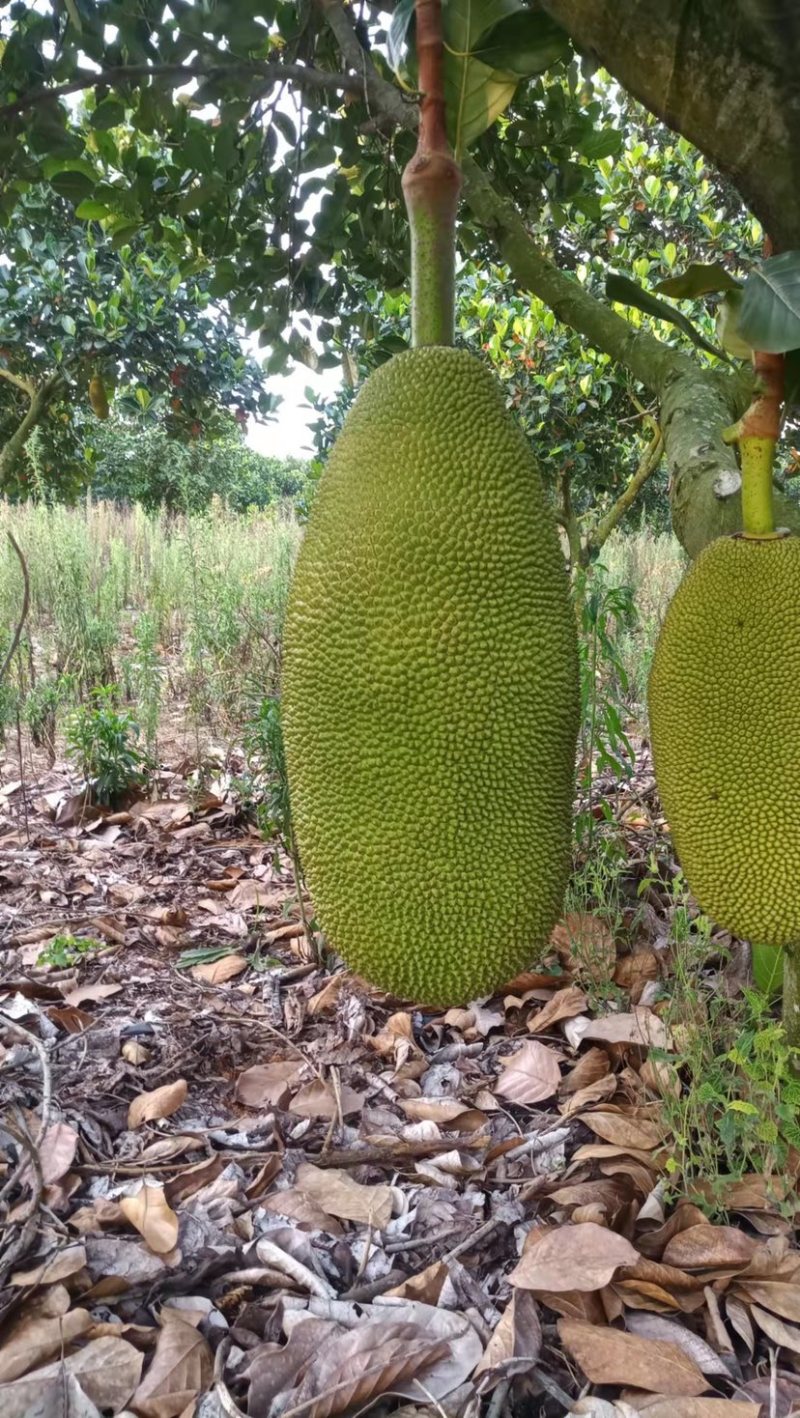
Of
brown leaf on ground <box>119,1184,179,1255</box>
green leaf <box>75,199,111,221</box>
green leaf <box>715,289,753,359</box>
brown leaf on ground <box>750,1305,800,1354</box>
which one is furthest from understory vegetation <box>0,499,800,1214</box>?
green leaf <box>75,199,111,221</box>

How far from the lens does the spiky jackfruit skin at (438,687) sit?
774 millimetres

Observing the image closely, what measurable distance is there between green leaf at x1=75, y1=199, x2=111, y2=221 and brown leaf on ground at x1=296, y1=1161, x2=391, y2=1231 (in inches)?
61.5

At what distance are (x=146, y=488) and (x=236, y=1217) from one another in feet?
39.9

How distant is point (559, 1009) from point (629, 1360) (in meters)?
0.68

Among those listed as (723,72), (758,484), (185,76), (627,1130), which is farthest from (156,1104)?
(185,76)

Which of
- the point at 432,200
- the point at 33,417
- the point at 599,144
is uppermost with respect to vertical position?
the point at 33,417

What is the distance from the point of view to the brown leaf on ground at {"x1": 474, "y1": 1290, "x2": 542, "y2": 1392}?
3.03 feet

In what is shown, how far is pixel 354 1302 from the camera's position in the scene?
1037 mm

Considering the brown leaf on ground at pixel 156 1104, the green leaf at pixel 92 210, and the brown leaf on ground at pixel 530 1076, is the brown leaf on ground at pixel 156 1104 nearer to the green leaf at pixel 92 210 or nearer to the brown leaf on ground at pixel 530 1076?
the brown leaf on ground at pixel 530 1076

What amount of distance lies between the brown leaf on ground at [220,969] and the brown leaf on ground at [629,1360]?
3.10ft

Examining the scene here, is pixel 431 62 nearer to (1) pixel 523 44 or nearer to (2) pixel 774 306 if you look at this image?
(1) pixel 523 44

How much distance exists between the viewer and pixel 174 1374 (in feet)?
3.04

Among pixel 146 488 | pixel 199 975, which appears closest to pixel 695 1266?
pixel 199 975

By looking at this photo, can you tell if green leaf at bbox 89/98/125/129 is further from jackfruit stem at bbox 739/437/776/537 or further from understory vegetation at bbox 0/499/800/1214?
jackfruit stem at bbox 739/437/776/537
